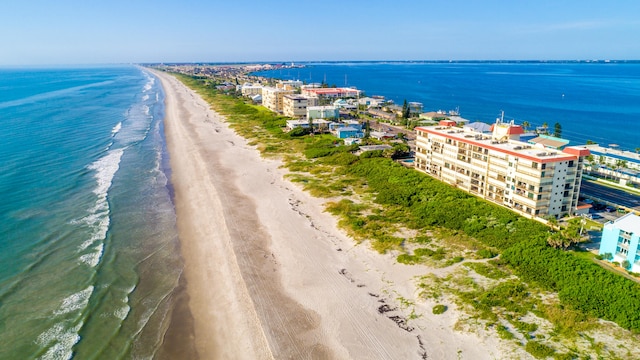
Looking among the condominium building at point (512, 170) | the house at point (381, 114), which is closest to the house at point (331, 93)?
the house at point (381, 114)

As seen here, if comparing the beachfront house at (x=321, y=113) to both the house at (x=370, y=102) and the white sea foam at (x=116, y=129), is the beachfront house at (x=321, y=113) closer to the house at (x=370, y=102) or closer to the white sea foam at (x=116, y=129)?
the house at (x=370, y=102)

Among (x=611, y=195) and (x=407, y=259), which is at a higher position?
(x=611, y=195)

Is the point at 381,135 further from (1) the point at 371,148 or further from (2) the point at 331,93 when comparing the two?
(2) the point at 331,93

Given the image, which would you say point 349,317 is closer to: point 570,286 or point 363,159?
point 570,286

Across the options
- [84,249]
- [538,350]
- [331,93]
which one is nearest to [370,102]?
[331,93]

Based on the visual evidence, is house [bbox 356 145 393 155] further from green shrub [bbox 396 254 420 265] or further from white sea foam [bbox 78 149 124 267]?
white sea foam [bbox 78 149 124 267]

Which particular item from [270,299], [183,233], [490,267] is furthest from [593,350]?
[183,233]
